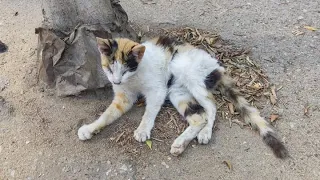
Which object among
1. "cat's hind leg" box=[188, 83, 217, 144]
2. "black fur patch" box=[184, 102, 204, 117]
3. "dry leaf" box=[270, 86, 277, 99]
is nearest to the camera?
"cat's hind leg" box=[188, 83, 217, 144]

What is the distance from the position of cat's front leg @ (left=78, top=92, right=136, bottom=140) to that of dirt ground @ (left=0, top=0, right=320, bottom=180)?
7cm

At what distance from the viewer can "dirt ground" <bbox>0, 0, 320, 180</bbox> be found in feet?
11.0

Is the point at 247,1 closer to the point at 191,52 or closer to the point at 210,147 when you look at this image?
the point at 191,52

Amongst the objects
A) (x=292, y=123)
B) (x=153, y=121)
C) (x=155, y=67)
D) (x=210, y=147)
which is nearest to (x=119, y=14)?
(x=155, y=67)

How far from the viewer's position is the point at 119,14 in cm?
416

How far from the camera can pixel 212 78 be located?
3.83 meters

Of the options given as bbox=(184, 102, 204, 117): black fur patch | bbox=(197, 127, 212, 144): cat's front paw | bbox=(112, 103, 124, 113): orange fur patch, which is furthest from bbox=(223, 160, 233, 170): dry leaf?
bbox=(112, 103, 124, 113): orange fur patch

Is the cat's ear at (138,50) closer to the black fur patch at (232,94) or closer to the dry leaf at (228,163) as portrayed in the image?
the black fur patch at (232,94)

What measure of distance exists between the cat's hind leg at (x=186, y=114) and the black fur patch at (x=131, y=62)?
1.53 ft

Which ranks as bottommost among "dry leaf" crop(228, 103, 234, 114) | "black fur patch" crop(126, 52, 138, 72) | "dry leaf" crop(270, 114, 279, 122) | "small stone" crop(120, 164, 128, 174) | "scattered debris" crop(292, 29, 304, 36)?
"small stone" crop(120, 164, 128, 174)

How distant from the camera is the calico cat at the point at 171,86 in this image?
3475 millimetres

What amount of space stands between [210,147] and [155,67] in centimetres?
87

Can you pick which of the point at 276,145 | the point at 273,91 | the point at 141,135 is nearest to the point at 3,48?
the point at 141,135

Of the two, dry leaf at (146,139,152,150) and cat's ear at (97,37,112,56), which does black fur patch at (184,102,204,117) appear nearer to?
dry leaf at (146,139,152,150)
